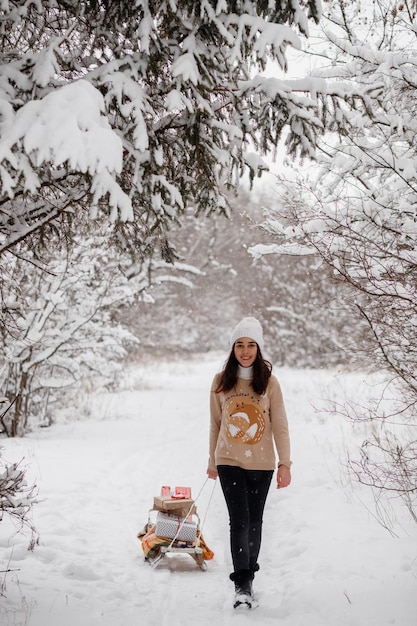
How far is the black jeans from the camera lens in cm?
377

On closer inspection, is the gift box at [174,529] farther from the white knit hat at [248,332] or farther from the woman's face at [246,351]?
the white knit hat at [248,332]

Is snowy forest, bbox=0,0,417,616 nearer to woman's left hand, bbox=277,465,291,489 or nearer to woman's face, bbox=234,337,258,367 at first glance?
woman's left hand, bbox=277,465,291,489

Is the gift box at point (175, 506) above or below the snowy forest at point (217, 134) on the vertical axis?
below

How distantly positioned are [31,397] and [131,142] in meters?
8.32

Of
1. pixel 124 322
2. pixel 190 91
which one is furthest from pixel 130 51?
pixel 124 322

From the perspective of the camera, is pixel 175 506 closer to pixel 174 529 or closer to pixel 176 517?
pixel 176 517

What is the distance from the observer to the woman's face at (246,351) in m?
4.00

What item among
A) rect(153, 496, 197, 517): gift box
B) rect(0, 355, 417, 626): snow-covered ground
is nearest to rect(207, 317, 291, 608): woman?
rect(0, 355, 417, 626): snow-covered ground

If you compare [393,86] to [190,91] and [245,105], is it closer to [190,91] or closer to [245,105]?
[245,105]

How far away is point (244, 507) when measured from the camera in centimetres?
383

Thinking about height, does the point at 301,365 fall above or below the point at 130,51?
above

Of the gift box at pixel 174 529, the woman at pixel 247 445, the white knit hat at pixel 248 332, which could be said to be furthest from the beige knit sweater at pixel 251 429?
the gift box at pixel 174 529

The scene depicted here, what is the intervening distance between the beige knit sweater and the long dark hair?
0.05m

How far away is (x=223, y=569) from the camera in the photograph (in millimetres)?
4480
